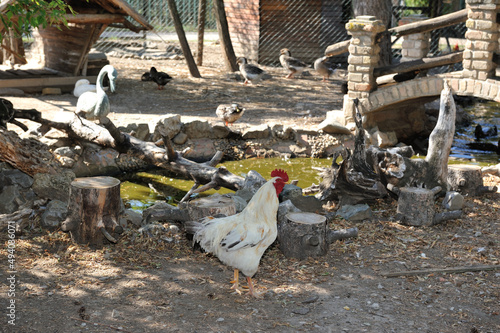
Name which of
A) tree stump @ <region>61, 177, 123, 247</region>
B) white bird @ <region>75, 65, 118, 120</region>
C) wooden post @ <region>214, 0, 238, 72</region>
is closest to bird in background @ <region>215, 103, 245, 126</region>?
white bird @ <region>75, 65, 118, 120</region>

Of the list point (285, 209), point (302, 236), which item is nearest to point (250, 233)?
point (302, 236)

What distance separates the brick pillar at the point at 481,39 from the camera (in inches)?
397

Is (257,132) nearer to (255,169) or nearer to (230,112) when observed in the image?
(230,112)

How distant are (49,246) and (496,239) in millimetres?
5468

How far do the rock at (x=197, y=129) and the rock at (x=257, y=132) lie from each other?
0.75 meters

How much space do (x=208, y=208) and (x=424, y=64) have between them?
6548 mm

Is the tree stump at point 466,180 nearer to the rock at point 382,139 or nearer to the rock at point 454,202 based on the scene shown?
the rock at point 454,202

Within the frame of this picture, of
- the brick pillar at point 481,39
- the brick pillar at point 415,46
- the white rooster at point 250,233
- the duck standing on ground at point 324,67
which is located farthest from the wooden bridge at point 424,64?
the white rooster at point 250,233

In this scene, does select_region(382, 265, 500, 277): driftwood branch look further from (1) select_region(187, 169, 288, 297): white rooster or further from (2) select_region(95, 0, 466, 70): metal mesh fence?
(2) select_region(95, 0, 466, 70): metal mesh fence

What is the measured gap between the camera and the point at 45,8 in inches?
270

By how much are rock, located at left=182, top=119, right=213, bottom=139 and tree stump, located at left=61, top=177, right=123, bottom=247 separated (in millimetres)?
4808

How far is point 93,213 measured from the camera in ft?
21.0

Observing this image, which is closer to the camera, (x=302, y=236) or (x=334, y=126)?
(x=302, y=236)

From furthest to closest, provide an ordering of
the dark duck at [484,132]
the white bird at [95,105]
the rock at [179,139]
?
the dark duck at [484,132] → the rock at [179,139] → the white bird at [95,105]
